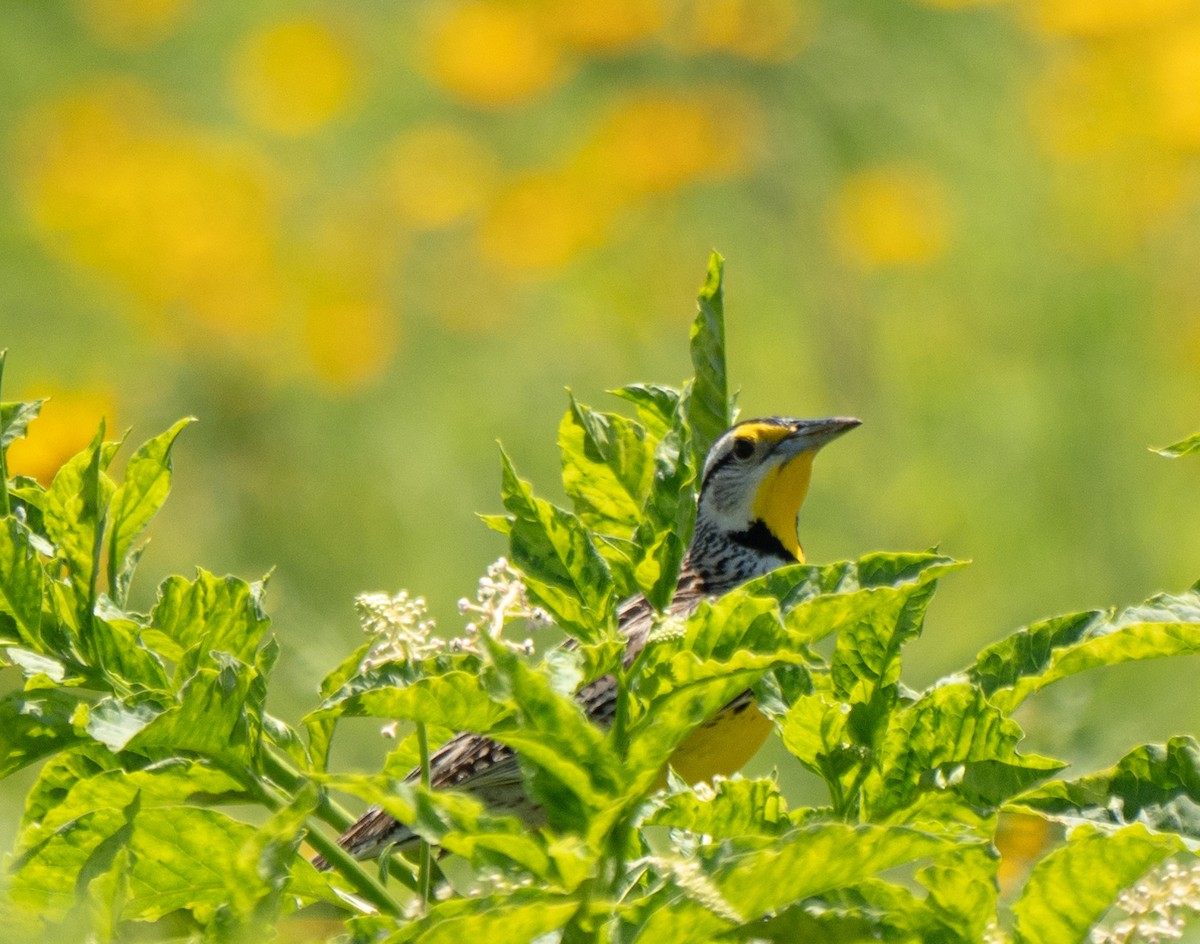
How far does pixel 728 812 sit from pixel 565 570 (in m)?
0.21

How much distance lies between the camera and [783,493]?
11.5 feet

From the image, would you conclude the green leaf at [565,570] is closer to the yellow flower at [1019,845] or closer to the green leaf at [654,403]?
the green leaf at [654,403]

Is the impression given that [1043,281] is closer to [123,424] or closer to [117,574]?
[123,424]

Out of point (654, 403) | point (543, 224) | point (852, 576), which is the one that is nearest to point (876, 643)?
point (852, 576)

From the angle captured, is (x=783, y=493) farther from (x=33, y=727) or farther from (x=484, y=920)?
(x=484, y=920)

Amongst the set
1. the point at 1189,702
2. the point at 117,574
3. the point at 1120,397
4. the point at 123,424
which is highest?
the point at 117,574

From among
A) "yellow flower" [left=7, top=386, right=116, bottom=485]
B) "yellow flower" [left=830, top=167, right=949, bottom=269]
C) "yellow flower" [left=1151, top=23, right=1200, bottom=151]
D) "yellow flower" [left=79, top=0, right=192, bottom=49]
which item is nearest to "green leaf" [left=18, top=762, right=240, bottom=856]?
"yellow flower" [left=7, top=386, right=116, bottom=485]

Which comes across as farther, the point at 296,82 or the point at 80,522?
the point at 296,82

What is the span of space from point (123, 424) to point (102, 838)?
4.61 metres

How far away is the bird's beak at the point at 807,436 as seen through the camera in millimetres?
3219

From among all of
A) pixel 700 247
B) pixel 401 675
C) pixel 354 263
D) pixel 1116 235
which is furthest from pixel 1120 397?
pixel 401 675

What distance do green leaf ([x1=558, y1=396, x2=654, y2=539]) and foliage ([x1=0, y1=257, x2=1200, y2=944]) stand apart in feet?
0.27

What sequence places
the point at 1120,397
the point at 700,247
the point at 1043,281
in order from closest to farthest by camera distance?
the point at 1120,397 → the point at 1043,281 → the point at 700,247

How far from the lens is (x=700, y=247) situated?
6.33m
